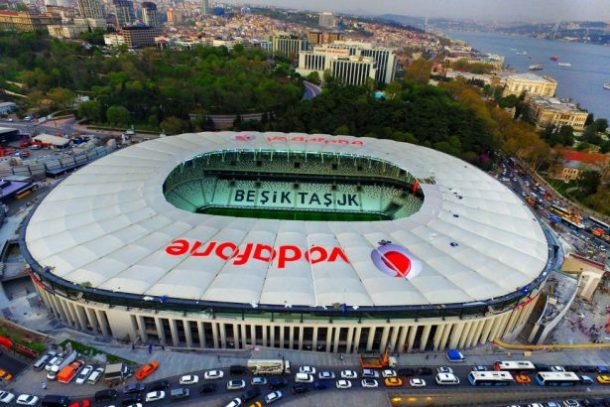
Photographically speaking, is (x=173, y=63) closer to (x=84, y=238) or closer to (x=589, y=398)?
(x=84, y=238)

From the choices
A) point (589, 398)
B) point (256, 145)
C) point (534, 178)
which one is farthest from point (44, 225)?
point (534, 178)

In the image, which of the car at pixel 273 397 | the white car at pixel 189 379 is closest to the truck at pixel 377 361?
the car at pixel 273 397

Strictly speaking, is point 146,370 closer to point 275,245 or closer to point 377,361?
point 275,245

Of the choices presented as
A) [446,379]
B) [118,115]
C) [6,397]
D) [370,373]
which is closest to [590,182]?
[446,379]

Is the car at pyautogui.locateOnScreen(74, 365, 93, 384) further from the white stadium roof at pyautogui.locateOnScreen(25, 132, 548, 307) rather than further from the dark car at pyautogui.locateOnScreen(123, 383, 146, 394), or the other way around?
the white stadium roof at pyautogui.locateOnScreen(25, 132, 548, 307)

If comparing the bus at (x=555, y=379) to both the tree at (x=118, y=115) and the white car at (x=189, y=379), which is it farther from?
the tree at (x=118, y=115)

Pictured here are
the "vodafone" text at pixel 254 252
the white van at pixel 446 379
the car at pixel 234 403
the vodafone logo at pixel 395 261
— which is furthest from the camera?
the "vodafone" text at pixel 254 252

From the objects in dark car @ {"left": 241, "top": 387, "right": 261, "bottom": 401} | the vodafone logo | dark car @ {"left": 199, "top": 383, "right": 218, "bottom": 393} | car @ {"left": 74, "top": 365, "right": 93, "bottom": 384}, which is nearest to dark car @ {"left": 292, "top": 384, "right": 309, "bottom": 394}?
dark car @ {"left": 241, "top": 387, "right": 261, "bottom": 401}
